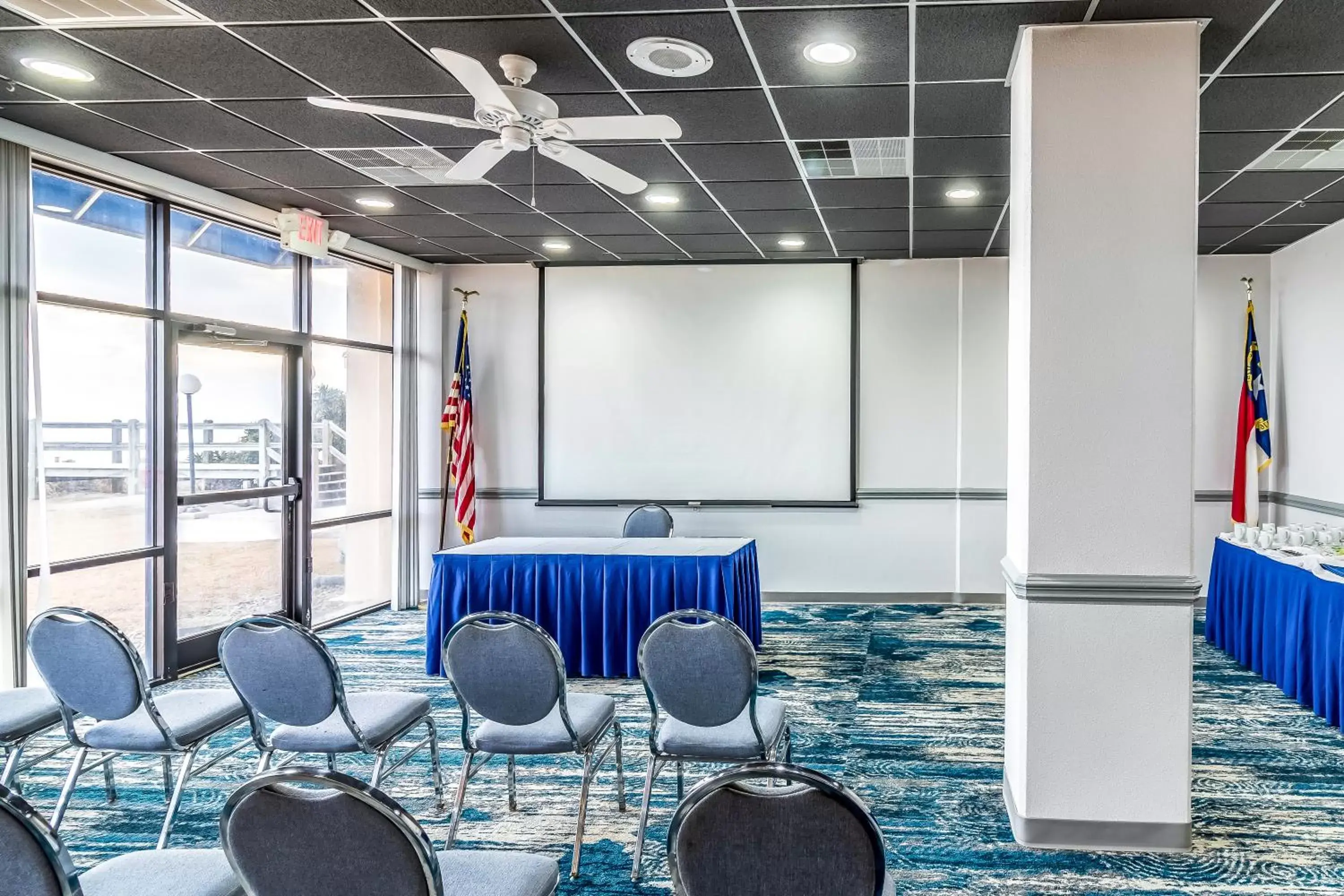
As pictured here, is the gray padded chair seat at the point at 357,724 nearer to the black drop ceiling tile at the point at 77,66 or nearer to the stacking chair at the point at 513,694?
the stacking chair at the point at 513,694

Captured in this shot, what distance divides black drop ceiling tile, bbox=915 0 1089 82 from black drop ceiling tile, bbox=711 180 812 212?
1.93 m

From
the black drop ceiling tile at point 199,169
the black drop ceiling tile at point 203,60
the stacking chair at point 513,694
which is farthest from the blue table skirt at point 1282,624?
the black drop ceiling tile at point 199,169

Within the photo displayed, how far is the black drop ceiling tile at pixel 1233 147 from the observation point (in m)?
4.84

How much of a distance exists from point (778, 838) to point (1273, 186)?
19.1 feet

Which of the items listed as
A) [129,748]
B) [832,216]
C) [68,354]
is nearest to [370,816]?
[129,748]

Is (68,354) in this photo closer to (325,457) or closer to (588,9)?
(325,457)

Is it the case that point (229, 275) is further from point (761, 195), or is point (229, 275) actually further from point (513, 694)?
point (513, 694)

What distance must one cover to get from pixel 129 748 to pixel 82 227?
11.3 ft

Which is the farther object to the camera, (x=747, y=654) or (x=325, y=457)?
(x=325, y=457)

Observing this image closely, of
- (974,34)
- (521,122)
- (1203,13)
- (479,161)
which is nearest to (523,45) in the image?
(521,122)

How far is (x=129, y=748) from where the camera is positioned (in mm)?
3490

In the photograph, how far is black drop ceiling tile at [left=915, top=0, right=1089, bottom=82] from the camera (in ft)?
11.1

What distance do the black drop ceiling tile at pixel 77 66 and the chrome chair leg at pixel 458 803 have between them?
3246mm

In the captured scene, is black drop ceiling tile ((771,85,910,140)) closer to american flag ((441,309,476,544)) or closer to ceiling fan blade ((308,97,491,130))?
ceiling fan blade ((308,97,491,130))
